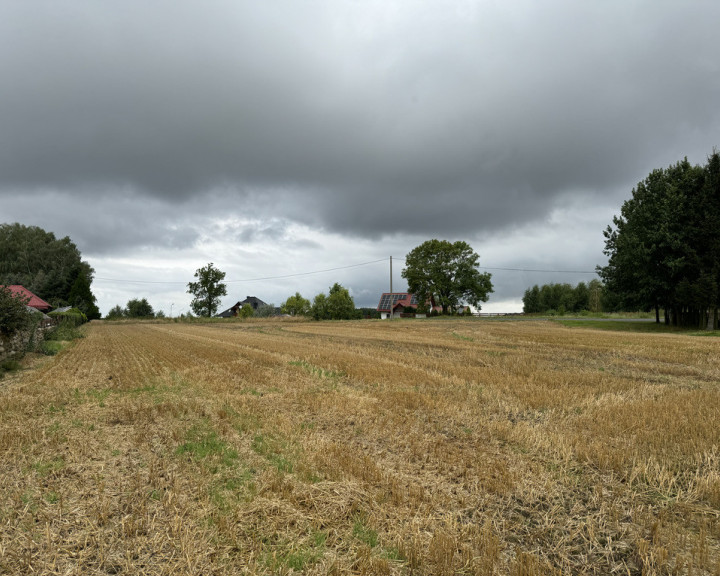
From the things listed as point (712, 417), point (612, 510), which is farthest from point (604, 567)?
point (712, 417)

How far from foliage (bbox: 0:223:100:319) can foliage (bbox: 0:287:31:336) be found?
221 ft

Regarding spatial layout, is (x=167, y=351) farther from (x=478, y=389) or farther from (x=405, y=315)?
(x=405, y=315)

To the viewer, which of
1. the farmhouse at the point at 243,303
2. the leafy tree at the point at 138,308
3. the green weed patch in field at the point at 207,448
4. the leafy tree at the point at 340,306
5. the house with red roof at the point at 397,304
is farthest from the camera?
the farmhouse at the point at 243,303

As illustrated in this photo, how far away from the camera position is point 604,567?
348 centimetres

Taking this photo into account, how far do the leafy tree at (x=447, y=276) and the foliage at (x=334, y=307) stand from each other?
1725cm

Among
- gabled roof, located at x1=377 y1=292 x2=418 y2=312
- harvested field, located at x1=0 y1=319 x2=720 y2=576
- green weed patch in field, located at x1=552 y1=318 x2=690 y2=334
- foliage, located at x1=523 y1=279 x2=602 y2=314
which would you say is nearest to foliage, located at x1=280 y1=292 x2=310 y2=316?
gabled roof, located at x1=377 y1=292 x2=418 y2=312

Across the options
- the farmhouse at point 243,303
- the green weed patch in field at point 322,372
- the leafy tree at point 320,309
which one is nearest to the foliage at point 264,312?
the farmhouse at point 243,303

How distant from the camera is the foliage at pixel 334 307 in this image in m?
71.9

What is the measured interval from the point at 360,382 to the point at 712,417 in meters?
8.11

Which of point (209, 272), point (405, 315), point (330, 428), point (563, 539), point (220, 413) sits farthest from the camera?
point (209, 272)

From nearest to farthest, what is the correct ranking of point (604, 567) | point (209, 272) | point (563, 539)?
point (604, 567), point (563, 539), point (209, 272)

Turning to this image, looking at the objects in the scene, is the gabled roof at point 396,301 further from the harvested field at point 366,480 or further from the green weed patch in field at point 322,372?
the harvested field at point 366,480

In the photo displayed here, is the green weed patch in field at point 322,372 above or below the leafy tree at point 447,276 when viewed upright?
below

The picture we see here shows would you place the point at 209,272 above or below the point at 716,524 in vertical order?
above
